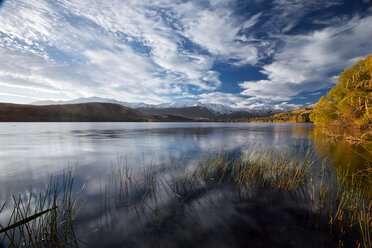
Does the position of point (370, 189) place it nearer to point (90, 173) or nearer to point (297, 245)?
point (297, 245)

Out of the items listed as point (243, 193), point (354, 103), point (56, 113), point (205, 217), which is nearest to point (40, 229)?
point (205, 217)

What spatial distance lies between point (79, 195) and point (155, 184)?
4284 millimetres

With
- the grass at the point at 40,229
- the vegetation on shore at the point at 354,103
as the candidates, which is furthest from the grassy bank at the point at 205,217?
the vegetation on shore at the point at 354,103

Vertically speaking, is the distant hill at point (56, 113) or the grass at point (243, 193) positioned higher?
the distant hill at point (56, 113)

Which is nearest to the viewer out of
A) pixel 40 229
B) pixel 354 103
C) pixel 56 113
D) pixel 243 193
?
pixel 40 229

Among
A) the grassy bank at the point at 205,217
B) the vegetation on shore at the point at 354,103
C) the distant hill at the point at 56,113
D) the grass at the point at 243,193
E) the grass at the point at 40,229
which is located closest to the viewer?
the vegetation on shore at the point at 354,103

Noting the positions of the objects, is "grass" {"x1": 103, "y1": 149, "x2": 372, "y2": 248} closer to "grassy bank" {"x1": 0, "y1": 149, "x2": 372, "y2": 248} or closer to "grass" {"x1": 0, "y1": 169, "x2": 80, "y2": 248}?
"grassy bank" {"x1": 0, "y1": 149, "x2": 372, "y2": 248}

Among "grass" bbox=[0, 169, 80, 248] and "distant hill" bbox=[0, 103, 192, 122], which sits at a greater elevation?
"distant hill" bbox=[0, 103, 192, 122]

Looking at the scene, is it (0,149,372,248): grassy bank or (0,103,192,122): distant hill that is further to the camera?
(0,103,192,122): distant hill

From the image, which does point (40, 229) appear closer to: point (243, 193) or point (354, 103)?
point (243, 193)

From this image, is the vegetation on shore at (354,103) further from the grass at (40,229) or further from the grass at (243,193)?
the grass at (40,229)

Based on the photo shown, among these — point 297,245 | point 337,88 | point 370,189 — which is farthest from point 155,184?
point 337,88

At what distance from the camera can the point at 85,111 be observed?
18262cm

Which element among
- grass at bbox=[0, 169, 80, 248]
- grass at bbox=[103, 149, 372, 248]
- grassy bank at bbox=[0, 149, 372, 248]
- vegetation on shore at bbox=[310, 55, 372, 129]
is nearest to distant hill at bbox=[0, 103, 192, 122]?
grass at bbox=[103, 149, 372, 248]
